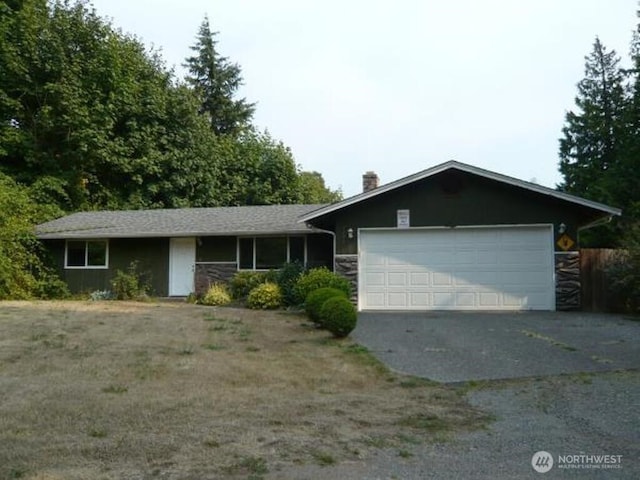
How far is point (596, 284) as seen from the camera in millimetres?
15203

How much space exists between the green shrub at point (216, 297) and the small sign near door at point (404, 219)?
572cm

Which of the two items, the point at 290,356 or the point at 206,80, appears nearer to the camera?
the point at 290,356

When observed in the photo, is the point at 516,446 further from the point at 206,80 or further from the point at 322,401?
the point at 206,80

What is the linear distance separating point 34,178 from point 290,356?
73.8ft

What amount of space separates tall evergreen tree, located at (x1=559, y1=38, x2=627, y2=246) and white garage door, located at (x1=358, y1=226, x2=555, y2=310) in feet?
56.2

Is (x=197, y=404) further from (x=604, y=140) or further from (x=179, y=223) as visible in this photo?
(x=604, y=140)

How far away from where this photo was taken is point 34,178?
89.2ft

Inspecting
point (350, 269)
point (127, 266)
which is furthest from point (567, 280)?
point (127, 266)

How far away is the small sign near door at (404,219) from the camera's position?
51.0 feet

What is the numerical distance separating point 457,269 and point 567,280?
8.91 ft

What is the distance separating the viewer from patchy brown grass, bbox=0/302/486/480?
460 cm

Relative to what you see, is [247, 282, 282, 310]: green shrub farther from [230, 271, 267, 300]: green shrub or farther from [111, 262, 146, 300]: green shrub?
[111, 262, 146, 300]: green shrub

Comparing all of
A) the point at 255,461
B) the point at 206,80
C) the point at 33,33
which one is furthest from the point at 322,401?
the point at 206,80

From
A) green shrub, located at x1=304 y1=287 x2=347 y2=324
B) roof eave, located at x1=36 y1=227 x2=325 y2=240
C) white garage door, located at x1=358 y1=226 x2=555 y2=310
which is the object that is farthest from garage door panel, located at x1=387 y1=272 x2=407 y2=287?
green shrub, located at x1=304 y1=287 x2=347 y2=324
